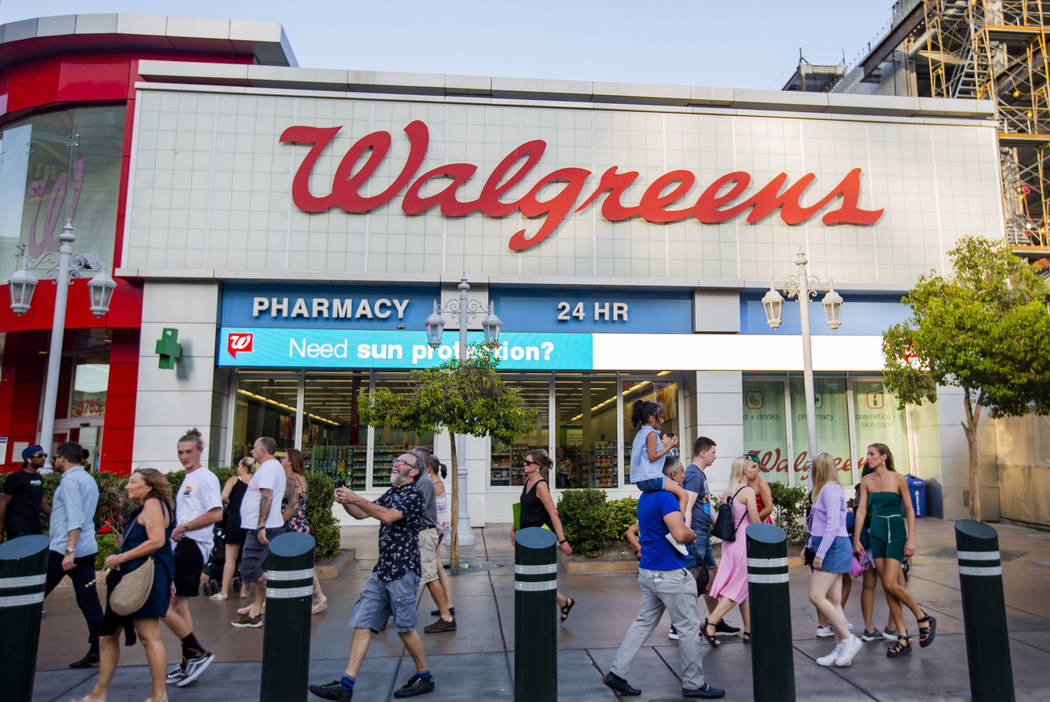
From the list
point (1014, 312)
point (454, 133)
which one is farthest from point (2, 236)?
point (1014, 312)

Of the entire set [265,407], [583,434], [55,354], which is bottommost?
[583,434]

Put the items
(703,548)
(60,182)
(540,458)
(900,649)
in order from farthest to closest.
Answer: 1. (60,182)
2. (540,458)
3. (703,548)
4. (900,649)

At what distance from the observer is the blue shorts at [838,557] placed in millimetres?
6402

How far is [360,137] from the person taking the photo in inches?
712

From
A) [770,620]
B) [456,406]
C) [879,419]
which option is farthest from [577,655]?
[879,419]

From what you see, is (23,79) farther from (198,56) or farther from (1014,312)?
(1014,312)

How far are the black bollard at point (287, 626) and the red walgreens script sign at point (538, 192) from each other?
13.9 meters

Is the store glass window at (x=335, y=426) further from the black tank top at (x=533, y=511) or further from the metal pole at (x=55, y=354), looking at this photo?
the black tank top at (x=533, y=511)

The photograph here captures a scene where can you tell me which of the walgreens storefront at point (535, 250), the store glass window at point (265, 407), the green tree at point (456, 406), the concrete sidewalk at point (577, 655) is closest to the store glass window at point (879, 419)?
the walgreens storefront at point (535, 250)

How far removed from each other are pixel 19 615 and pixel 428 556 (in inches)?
143

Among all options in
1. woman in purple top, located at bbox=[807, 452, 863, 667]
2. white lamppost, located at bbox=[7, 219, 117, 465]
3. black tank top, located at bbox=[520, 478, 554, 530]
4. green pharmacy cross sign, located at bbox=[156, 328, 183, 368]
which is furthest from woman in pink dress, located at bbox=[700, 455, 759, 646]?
green pharmacy cross sign, located at bbox=[156, 328, 183, 368]

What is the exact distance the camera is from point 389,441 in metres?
18.3

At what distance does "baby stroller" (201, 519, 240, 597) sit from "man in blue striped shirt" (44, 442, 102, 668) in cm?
289

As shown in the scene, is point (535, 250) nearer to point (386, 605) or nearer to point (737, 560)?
point (737, 560)
